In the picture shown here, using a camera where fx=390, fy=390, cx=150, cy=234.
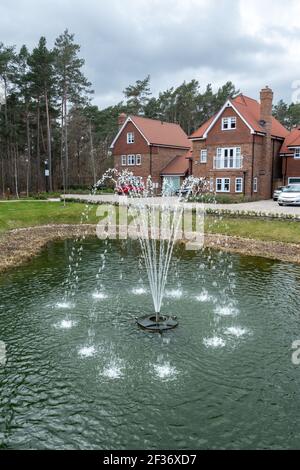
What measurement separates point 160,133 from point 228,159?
13.8 meters

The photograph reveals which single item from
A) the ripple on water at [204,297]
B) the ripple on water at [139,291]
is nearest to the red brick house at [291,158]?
the ripple on water at [204,297]

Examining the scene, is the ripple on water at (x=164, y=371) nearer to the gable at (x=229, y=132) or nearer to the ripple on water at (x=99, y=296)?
the ripple on water at (x=99, y=296)

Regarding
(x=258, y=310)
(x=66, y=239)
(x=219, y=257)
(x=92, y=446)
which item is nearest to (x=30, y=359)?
(x=92, y=446)

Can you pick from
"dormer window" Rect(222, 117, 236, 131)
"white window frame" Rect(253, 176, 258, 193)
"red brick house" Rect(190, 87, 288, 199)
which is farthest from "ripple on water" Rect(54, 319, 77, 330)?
"dormer window" Rect(222, 117, 236, 131)

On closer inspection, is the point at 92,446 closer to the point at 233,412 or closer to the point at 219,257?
the point at 233,412

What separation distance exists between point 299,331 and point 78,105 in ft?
171

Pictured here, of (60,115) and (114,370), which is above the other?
(60,115)

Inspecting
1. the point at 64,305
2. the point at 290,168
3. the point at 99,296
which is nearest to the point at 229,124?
the point at 290,168

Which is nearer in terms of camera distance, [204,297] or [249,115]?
[204,297]

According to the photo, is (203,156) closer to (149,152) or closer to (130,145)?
(149,152)

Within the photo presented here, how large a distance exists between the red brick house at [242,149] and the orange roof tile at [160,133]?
822cm

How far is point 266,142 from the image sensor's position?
1398 inches

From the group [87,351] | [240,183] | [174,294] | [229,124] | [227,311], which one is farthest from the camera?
[229,124]

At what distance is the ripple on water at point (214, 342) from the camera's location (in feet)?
26.2
